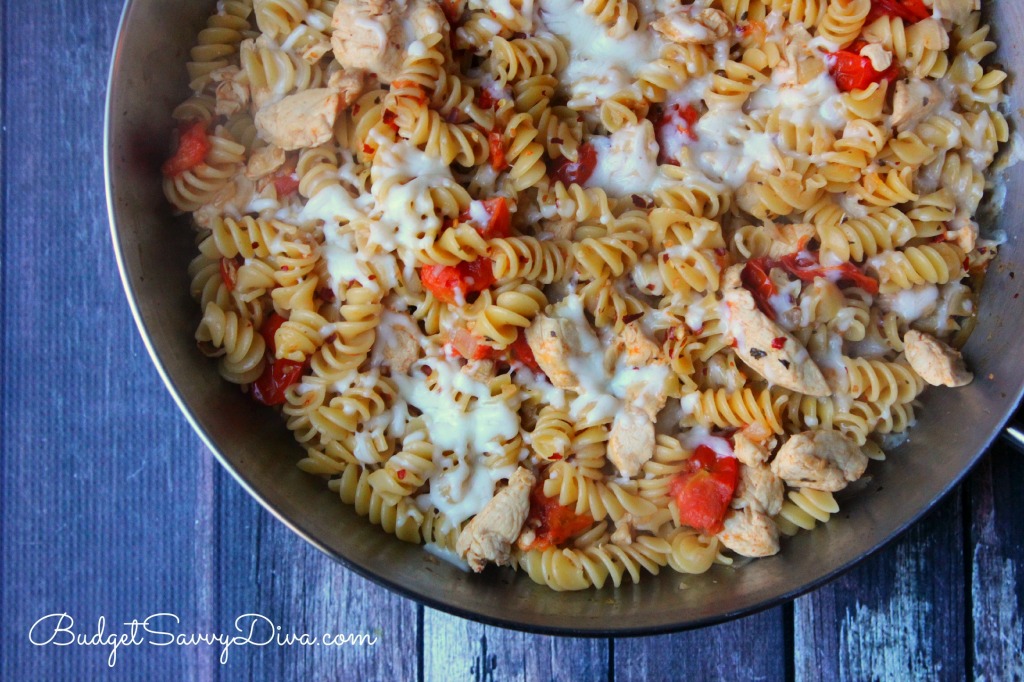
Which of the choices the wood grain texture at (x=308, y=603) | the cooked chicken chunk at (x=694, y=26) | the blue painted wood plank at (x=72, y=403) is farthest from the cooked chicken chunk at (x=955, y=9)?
the blue painted wood plank at (x=72, y=403)

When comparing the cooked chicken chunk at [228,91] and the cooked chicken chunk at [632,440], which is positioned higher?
the cooked chicken chunk at [228,91]

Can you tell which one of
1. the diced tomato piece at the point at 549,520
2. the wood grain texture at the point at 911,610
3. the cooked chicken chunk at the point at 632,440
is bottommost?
the wood grain texture at the point at 911,610

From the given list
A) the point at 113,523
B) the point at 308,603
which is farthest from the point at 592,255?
the point at 113,523

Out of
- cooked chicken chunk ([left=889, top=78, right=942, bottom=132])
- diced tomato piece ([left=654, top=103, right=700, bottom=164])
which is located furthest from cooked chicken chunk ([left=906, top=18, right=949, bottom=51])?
diced tomato piece ([left=654, top=103, right=700, bottom=164])

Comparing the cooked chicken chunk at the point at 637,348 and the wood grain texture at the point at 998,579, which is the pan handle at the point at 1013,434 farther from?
the cooked chicken chunk at the point at 637,348

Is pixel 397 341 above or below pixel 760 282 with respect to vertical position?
below

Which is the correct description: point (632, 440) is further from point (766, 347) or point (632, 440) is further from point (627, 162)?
point (627, 162)
